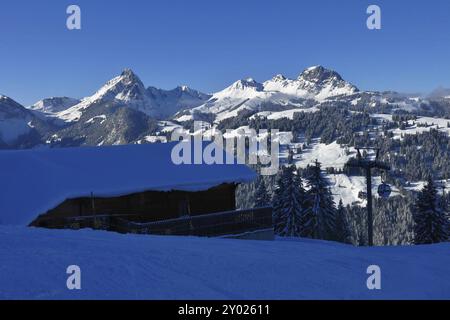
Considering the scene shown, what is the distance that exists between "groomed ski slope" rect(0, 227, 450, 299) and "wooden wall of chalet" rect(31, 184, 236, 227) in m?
7.71

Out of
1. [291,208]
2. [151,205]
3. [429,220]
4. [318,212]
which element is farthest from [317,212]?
[151,205]

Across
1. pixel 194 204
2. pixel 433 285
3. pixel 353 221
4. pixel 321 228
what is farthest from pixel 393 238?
pixel 433 285

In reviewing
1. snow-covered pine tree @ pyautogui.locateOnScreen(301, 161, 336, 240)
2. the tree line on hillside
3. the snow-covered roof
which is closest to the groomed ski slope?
the snow-covered roof

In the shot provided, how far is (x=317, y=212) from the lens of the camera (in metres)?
40.8

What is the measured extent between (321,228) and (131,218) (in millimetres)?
25248

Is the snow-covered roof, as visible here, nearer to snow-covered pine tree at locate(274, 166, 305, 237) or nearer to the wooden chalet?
the wooden chalet

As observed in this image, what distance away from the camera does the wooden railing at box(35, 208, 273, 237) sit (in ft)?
57.4

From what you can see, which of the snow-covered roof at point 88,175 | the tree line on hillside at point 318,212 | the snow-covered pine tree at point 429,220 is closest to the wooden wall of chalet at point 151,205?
the snow-covered roof at point 88,175

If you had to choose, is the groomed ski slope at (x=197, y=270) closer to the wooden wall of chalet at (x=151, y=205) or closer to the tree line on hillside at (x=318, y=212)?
the wooden wall of chalet at (x=151, y=205)

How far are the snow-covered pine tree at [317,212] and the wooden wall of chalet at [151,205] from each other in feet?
64.9

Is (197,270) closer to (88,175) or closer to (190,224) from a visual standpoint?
(190,224)

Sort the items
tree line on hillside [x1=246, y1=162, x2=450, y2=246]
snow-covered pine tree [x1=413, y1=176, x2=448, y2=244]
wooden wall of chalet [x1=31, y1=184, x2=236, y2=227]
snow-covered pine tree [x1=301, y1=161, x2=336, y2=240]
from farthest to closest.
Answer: snow-covered pine tree [x1=301, y1=161, x2=336, y2=240] < tree line on hillside [x1=246, y1=162, x2=450, y2=246] < snow-covered pine tree [x1=413, y1=176, x2=448, y2=244] < wooden wall of chalet [x1=31, y1=184, x2=236, y2=227]

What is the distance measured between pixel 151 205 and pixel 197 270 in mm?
12928
